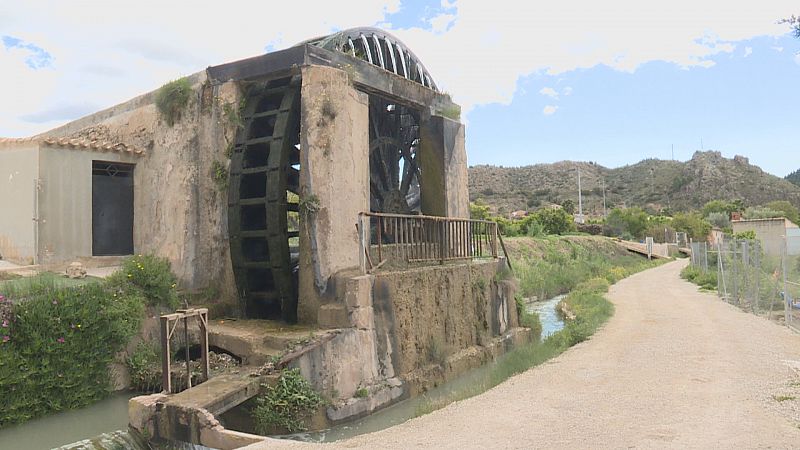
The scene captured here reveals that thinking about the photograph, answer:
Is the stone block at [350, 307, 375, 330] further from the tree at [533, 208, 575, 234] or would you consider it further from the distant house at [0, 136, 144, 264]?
the tree at [533, 208, 575, 234]

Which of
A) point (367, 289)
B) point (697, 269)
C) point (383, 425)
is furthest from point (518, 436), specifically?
point (697, 269)

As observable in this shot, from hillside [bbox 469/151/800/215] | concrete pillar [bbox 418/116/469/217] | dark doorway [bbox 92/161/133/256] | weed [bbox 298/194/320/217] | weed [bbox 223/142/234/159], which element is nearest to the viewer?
weed [bbox 298/194/320/217]

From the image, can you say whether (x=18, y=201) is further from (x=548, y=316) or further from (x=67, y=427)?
(x=548, y=316)

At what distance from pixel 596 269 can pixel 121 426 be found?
28637mm

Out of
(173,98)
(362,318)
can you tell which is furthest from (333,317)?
(173,98)

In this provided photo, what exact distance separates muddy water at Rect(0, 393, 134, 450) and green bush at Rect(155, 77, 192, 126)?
4.93 meters

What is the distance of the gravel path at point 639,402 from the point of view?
5.23 m

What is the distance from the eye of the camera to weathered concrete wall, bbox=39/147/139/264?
9.64 meters

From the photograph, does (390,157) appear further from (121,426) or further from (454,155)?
(121,426)

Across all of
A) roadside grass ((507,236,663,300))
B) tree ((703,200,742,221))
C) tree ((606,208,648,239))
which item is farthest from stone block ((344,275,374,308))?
tree ((703,200,742,221))

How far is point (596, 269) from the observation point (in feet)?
105

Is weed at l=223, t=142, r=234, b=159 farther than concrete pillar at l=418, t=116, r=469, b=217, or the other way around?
concrete pillar at l=418, t=116, r=469, b=217

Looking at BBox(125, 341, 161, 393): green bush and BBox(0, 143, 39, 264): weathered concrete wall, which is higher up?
BBox(0, 143, 39, 264): weathered concrete wall

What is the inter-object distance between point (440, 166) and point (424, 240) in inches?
99.0
